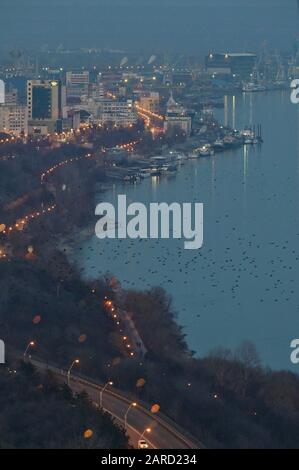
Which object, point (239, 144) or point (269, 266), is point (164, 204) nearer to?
point (269, 266)

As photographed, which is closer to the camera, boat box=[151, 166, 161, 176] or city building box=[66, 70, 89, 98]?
boat box=[151, 166, 161, 176]

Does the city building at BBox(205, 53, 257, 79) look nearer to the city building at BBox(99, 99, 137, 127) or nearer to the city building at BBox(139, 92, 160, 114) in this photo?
the city building at BBox(139, 92, 160, 114)

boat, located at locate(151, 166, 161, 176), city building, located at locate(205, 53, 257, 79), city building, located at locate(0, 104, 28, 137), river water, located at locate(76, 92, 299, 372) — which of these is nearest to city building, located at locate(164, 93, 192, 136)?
city building, located at locate(0, 104, 28, 137)

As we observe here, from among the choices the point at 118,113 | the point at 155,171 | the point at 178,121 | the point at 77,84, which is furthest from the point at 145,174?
the point at 77,84

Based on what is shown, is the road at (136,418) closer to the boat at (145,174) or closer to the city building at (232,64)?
the boat at (145,174)

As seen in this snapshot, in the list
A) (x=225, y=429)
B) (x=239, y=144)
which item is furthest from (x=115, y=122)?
(x=225, y=429)

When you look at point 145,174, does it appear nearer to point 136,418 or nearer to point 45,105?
point 45,105

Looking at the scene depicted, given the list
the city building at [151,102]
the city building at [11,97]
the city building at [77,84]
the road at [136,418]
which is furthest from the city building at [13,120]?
the road at [136,418]

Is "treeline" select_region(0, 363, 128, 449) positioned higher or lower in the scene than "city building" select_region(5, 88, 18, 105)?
lower
